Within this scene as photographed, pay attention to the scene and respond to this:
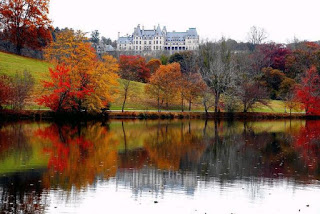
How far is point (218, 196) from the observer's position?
1531cm

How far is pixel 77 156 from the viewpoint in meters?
23.0

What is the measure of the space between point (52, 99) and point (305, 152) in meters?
29.8

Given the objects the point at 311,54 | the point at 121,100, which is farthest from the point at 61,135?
the point at 311,54

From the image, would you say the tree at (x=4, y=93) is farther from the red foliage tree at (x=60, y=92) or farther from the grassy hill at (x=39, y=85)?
the grassy hill at (x=39, y=85)

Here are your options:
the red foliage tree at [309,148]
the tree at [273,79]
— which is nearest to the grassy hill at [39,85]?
the tree at [273,79]

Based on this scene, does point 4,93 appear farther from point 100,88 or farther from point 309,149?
point 309,149

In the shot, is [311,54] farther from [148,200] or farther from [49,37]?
[148,200]

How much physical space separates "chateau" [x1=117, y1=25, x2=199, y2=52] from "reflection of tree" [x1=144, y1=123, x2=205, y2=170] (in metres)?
152

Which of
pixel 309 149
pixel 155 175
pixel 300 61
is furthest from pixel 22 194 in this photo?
pixel 300 61

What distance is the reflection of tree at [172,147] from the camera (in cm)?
2236

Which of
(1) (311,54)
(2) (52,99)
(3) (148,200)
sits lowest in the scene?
(3) (148,200)

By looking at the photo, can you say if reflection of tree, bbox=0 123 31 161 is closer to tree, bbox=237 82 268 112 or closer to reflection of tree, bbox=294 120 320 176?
reflection of tree, bbox=294 120 320 176

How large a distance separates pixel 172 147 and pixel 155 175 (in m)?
9.22

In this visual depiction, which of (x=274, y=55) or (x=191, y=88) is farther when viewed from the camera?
(x=274, y=55)
